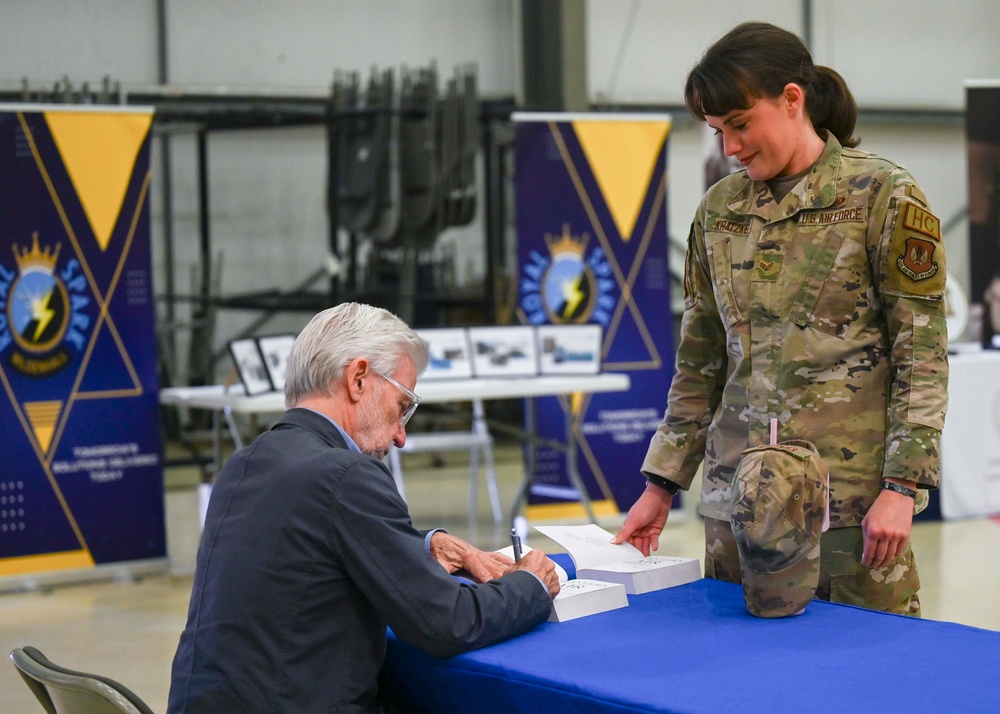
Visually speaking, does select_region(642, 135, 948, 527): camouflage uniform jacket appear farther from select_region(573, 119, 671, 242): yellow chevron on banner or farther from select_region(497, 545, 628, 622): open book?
select_region(573, 119, 671, 242): yellow chevron on banner

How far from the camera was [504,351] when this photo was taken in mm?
5797

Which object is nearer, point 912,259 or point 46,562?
point 912,259

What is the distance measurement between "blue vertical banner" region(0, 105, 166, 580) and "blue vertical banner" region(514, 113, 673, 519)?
6.18 feet

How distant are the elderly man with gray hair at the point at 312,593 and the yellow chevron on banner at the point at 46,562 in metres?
3.97

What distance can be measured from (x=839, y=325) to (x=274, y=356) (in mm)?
3853

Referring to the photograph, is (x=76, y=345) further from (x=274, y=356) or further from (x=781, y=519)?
(x=781, y=519)

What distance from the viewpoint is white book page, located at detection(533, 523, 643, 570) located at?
1.79 meters

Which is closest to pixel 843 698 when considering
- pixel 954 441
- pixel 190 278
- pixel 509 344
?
pixel 509 344

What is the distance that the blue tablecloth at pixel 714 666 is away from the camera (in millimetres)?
1257

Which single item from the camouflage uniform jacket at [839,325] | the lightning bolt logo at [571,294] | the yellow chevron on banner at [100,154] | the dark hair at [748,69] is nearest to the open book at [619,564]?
the camouflage uniform jacket at [839,325]

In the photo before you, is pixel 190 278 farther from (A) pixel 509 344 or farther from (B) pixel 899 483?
(B) pixel 899 483

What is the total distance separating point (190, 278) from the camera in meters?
9.62

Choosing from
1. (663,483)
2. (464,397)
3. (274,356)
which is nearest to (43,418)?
(274,356)

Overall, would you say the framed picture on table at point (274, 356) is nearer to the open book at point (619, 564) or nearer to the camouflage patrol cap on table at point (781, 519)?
the open book at point (619, 564)
